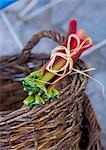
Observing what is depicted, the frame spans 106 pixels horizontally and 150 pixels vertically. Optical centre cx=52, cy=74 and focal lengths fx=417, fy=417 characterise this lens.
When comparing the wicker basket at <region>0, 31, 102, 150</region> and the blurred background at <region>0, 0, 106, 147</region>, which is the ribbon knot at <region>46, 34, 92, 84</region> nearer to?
the wicker basket at <region>0, 31, 102, 150</region>

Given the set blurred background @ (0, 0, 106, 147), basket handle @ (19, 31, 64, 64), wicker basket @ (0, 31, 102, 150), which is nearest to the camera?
wicker basket @ (0, 31, 102, 150)

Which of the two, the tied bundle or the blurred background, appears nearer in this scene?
the tied bundle

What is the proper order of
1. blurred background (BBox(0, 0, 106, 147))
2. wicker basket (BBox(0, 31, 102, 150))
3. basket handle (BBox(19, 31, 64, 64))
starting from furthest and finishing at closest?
1. blurred background (BBox(0, 0, 106, 147))
2. basket handle (BBox(19, 31, 64, 64))
3. wicker basket (BBox(0, 31, 102, 150))

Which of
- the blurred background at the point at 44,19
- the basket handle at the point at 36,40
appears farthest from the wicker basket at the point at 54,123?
the blurred background at the point at 44,19

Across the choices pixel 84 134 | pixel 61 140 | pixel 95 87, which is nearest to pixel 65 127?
pixel 61 140

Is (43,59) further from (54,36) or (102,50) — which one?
(102,50)

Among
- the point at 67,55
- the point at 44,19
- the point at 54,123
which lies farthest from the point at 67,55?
the point at 44,19

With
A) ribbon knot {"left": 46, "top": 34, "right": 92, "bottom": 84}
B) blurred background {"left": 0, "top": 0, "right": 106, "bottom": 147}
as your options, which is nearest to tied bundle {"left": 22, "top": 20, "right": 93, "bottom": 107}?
ribbon knot {"left": 46, "top": 34, "right": 92, "bottom": 84}
